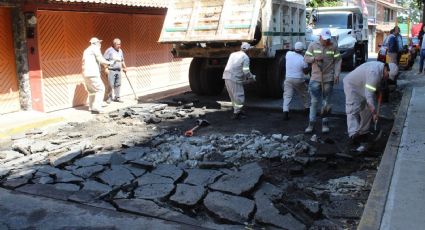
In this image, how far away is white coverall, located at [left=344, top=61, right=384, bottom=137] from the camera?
6117mm

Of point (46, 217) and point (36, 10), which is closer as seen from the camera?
point (46, 217)

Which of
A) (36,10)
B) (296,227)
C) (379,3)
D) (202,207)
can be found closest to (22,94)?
(36,10)

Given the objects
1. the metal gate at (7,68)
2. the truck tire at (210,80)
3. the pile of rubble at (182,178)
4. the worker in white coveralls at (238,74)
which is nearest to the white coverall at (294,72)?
the worker in white coveralls at (238,74)

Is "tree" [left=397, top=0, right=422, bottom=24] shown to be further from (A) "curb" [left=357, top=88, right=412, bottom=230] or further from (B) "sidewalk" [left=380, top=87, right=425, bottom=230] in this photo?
(A) "curb" [left=357, top=88, right=412, bottom=230]

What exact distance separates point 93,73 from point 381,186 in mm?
7153

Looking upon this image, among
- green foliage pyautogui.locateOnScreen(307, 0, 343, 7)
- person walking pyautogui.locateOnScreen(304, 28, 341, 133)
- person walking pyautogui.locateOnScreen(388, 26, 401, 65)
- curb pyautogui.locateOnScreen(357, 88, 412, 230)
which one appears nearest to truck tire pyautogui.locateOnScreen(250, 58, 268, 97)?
person walking pyautogui.locateOnScreen(304, 28, 341, 133)

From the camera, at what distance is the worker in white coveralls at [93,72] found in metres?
10.0

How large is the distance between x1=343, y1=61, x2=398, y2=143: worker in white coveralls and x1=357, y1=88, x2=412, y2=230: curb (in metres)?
0.47

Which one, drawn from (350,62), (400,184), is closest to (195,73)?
(400,184)

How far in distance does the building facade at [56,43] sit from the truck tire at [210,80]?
2.32 meters

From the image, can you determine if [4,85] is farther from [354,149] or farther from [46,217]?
[354,149]

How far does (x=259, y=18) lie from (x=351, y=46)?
818 centimetres

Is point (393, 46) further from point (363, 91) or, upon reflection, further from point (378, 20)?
point (378, 20)

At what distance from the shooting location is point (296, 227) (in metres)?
4.16
